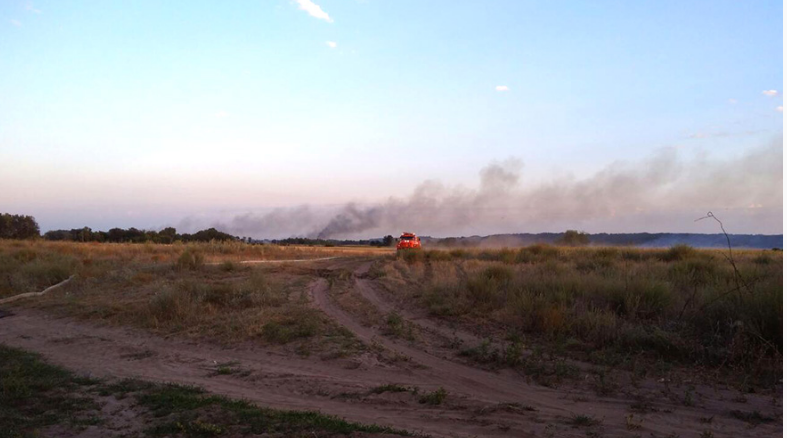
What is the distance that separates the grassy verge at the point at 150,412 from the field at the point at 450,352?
0.15ft

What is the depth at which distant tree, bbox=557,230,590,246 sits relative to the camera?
5159 centimetres

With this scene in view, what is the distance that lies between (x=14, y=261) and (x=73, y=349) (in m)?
18.7

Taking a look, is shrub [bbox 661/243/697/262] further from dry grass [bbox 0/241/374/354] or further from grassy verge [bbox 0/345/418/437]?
grassy verge [bbox 0/345/418/437]

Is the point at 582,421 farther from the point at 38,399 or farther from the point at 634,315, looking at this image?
the point at 38,399

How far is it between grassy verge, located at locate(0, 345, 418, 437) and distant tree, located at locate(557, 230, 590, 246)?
47105 mm

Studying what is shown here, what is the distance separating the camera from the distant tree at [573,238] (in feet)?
169

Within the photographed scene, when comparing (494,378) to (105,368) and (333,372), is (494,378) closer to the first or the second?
(333,372)

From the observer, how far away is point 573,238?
5244 centimetres

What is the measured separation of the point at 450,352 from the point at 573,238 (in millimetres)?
45435

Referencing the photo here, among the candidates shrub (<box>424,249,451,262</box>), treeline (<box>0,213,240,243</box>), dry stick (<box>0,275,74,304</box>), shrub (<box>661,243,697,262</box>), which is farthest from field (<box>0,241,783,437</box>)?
treeline (<box>0,213,240,243</box>)

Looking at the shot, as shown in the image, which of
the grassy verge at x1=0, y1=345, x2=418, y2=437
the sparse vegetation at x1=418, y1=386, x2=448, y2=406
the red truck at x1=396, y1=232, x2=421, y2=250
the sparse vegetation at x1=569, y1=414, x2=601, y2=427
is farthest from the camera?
the red truck at x1=396, y1=232, x2=421, y2=250

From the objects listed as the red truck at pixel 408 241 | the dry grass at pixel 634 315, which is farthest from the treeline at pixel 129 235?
the dry grass at pixel 634 315

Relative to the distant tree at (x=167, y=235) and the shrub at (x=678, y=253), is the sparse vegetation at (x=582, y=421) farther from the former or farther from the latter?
the distant tree at (x=167, y=235)

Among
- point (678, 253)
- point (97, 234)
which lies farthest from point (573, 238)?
point (97, 234)
